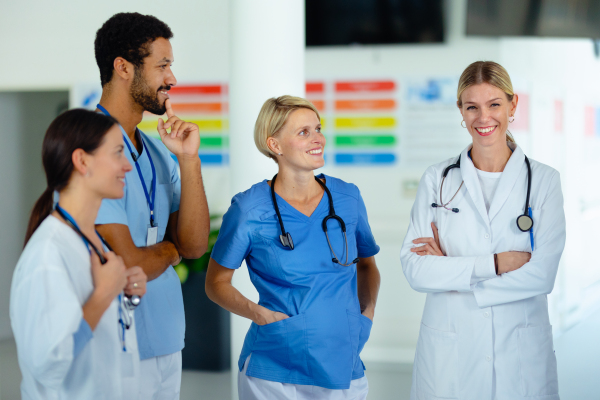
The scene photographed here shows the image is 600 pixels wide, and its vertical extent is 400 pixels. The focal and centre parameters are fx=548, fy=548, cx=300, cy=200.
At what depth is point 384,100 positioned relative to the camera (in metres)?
4.22

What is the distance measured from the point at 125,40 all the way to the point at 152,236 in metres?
0.61

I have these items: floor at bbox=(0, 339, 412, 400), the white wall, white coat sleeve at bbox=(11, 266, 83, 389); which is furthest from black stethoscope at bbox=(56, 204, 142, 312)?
the white wall

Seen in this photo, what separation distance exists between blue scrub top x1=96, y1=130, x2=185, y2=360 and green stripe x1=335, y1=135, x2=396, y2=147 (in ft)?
8.55

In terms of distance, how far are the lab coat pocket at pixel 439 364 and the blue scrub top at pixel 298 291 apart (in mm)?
211

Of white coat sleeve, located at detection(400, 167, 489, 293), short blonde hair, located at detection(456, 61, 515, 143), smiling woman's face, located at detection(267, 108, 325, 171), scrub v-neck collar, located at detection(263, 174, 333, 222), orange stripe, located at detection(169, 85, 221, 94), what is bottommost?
white coat sleeve, located at detection(400, 167, 489, 293)

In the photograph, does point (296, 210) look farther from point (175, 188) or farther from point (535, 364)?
point (535, 364)

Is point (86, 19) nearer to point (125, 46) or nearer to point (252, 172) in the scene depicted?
point (252, 172)

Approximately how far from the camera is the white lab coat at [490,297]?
5.59 ft

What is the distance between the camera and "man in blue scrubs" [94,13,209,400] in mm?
1649

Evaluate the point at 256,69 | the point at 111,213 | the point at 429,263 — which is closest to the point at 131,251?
the point at 111,213

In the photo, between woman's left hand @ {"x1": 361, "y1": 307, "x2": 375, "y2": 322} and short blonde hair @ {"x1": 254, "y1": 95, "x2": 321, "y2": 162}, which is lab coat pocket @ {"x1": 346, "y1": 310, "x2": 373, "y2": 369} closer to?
woman's left hand @ {"x1": 361, "y1": 307, "x2": 375, "y2": 322}

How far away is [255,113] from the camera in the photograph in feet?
9.53

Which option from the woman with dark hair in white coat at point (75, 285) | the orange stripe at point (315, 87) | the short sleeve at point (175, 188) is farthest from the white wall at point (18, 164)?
the woman with dark hair in white coat at point (75, 285)

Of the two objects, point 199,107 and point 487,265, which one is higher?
point 199,107
